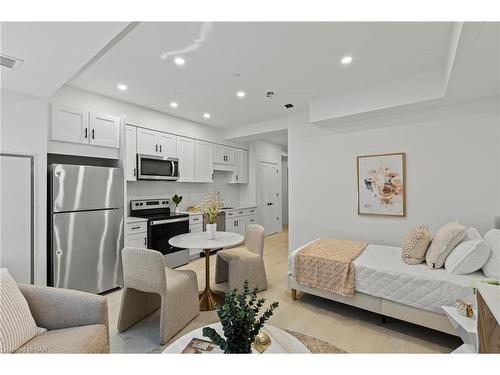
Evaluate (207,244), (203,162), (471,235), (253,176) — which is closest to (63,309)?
(207,244)

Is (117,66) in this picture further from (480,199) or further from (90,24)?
(480,199)

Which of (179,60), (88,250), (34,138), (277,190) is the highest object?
(179,60)

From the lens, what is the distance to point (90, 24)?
4.22 ft

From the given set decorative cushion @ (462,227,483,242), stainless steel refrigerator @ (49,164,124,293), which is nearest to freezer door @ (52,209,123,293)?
stainless steel refrigerator @ (49,164,124,293)

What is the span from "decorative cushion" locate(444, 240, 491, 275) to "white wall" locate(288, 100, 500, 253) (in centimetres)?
120

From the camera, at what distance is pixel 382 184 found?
3.45m

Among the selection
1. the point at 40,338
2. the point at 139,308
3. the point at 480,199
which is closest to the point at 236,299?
the point at 40,338

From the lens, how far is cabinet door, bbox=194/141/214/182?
4766 millimetres

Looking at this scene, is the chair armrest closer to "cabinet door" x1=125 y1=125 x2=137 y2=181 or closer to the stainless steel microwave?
"cabinet door" x1=125 y1=125 x2=137 y2=181

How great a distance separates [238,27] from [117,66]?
1.49 metres

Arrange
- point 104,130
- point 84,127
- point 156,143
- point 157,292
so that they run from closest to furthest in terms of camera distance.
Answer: point 157,292
point 84,127
point 104,130
point 156,143

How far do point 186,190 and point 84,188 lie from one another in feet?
7.55

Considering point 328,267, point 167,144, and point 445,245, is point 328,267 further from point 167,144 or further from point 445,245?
point 167,144

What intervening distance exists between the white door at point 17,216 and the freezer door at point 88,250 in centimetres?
21
